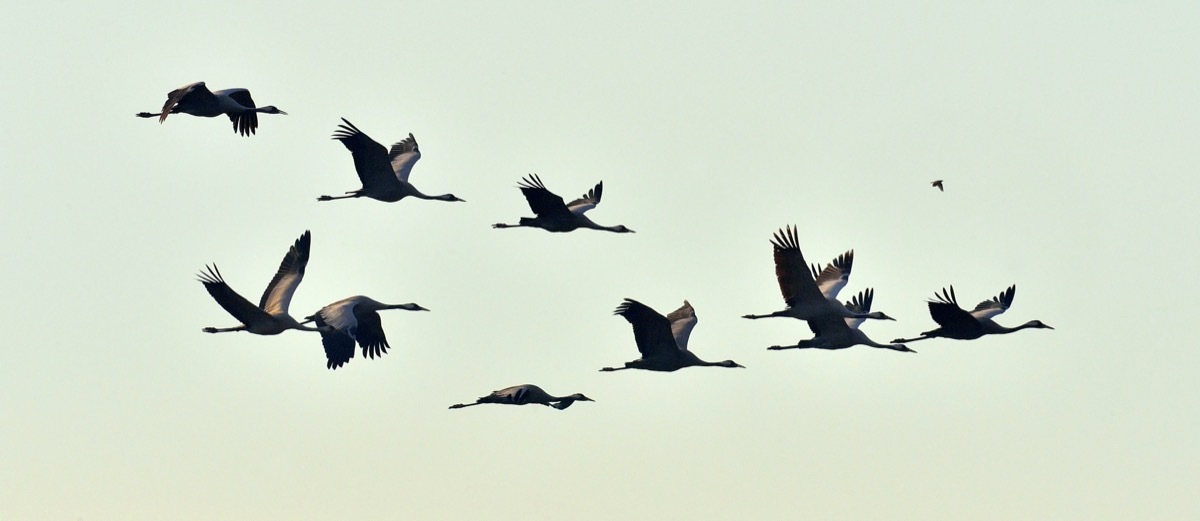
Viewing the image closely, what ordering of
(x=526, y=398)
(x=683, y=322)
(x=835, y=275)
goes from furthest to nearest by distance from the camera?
(x=835, y=275) → (x=683, y=322) → (x=526, y=398)

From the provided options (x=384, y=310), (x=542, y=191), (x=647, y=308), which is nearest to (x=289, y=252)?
(x=384, y=310)

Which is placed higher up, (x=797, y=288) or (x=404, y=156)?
(x=404, y=156)

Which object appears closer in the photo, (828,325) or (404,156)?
(828,325)

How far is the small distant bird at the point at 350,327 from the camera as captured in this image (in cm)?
4697

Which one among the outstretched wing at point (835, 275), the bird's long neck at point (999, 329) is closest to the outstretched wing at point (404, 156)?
the outstretched wing at point (835, 275)

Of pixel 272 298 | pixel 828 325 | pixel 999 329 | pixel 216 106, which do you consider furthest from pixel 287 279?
pixel 999 329

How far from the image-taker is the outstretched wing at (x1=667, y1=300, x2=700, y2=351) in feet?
157

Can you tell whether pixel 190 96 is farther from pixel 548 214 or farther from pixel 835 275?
pixel 835 275

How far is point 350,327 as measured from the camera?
4703 cm

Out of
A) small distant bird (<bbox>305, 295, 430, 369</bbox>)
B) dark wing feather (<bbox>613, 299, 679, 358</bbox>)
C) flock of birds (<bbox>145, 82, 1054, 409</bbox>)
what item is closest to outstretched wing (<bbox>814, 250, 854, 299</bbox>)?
flock of birds (<bbox>145, 82, 1054, 409</bbox>)

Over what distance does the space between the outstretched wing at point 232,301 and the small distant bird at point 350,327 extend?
8.00 feet

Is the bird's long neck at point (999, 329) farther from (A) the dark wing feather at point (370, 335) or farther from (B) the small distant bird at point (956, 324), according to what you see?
(A) the dark wing feather at point (370, 335)

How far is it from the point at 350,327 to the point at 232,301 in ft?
15.1

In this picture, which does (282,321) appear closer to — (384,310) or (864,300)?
(384,310)
